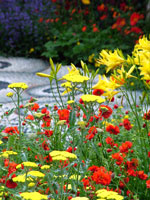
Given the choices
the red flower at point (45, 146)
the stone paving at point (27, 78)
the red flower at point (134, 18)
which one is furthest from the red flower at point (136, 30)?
the red flower at point (45, 146)

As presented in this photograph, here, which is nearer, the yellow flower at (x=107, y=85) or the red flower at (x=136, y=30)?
the yellow flower at (x=107, y=85)

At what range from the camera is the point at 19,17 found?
25.9 ft

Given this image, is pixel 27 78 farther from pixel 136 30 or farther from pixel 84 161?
pixel 84 161

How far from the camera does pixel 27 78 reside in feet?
19.9

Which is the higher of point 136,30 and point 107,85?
point 136,30

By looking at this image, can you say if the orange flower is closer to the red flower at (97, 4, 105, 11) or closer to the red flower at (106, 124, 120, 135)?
the red flower at (97, 4, 105, 11)

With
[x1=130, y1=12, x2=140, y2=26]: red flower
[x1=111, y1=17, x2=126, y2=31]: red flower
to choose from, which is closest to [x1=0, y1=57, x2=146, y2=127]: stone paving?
[x1=111, y1=17, x2=126, y2=31]: red flower

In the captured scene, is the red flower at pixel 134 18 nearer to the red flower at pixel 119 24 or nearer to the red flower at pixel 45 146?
the red flower at pixel 119 24

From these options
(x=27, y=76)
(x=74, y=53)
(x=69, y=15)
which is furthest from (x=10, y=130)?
(x=69, y=15)

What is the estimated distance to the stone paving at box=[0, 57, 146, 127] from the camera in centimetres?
477

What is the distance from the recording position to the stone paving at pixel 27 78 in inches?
188

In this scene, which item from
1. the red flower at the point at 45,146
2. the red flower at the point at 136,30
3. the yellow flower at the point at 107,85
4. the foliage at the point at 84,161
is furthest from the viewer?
the red flower at the point at 136,30

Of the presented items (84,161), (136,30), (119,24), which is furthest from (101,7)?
(84,161)

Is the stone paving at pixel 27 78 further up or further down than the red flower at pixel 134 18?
further down
